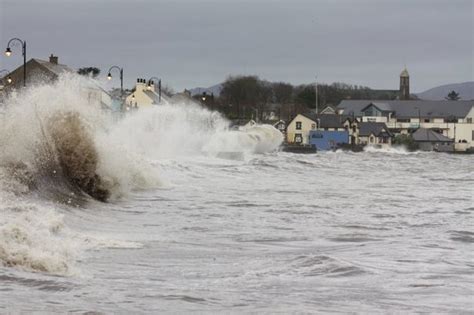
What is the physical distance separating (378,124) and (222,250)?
11079cm

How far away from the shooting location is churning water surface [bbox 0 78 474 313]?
28.9 ft

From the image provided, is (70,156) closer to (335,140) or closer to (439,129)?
(335,140)

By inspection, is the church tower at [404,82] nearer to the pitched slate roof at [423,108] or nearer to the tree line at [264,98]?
the tree line at [264,98]

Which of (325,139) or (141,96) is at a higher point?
(141,96)

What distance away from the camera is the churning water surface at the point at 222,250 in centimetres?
880

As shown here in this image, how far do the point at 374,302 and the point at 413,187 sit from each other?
23635 millimetres

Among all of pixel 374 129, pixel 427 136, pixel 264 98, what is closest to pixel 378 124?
pixel 374 129

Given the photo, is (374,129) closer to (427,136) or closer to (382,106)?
(427,136)

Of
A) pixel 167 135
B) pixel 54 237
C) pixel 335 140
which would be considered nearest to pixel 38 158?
pixel 54 237

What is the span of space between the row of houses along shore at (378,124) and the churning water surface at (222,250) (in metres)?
75.0

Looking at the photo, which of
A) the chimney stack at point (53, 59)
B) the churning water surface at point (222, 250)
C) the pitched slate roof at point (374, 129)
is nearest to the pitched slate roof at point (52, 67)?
the chimney stack at point (53, 59)

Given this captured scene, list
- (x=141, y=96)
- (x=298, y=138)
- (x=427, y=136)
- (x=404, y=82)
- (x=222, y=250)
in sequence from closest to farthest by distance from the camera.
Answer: (x=222, y=250)
(x=141, y=96)
(x=427, y=136)
(x=298, y=138)
(x=404, y=82)

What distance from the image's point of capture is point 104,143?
25.3m

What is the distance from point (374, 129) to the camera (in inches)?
4761
